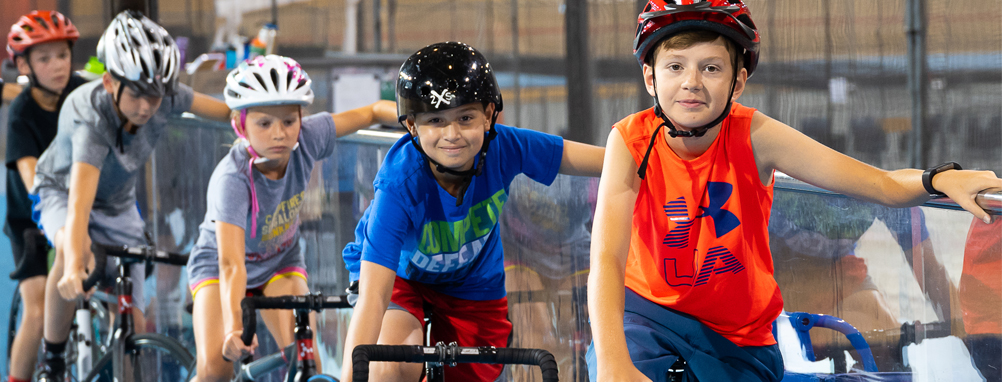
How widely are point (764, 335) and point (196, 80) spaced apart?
11.1 m

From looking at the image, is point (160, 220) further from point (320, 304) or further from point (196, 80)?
point (196, 80)

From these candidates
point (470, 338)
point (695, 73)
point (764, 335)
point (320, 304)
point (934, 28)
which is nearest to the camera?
point (695, 73)

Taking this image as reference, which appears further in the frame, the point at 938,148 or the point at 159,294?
the point at 159,294

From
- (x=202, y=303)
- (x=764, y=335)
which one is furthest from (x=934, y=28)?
(x=202, y=303)

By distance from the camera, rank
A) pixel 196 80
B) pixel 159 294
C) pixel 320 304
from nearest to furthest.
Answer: pixel 320 304 → pixel 159 294 → pixel 196 80

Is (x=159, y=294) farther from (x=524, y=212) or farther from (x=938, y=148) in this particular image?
(x=938, y=148)

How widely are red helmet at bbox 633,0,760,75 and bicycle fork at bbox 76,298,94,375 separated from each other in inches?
170

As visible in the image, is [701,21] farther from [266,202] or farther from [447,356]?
[266,202]

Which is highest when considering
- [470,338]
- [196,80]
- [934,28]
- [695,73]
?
[196,80]

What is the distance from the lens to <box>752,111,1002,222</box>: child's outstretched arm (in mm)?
2084

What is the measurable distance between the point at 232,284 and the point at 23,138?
3208 millimetres

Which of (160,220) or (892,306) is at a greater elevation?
(160,220)

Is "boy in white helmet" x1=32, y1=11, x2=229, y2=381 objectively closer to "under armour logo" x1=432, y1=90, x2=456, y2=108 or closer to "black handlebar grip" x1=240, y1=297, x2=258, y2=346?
"black handlebar grip" x1=240, y1=297, x2=258, y2=346

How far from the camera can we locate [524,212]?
3801mm
